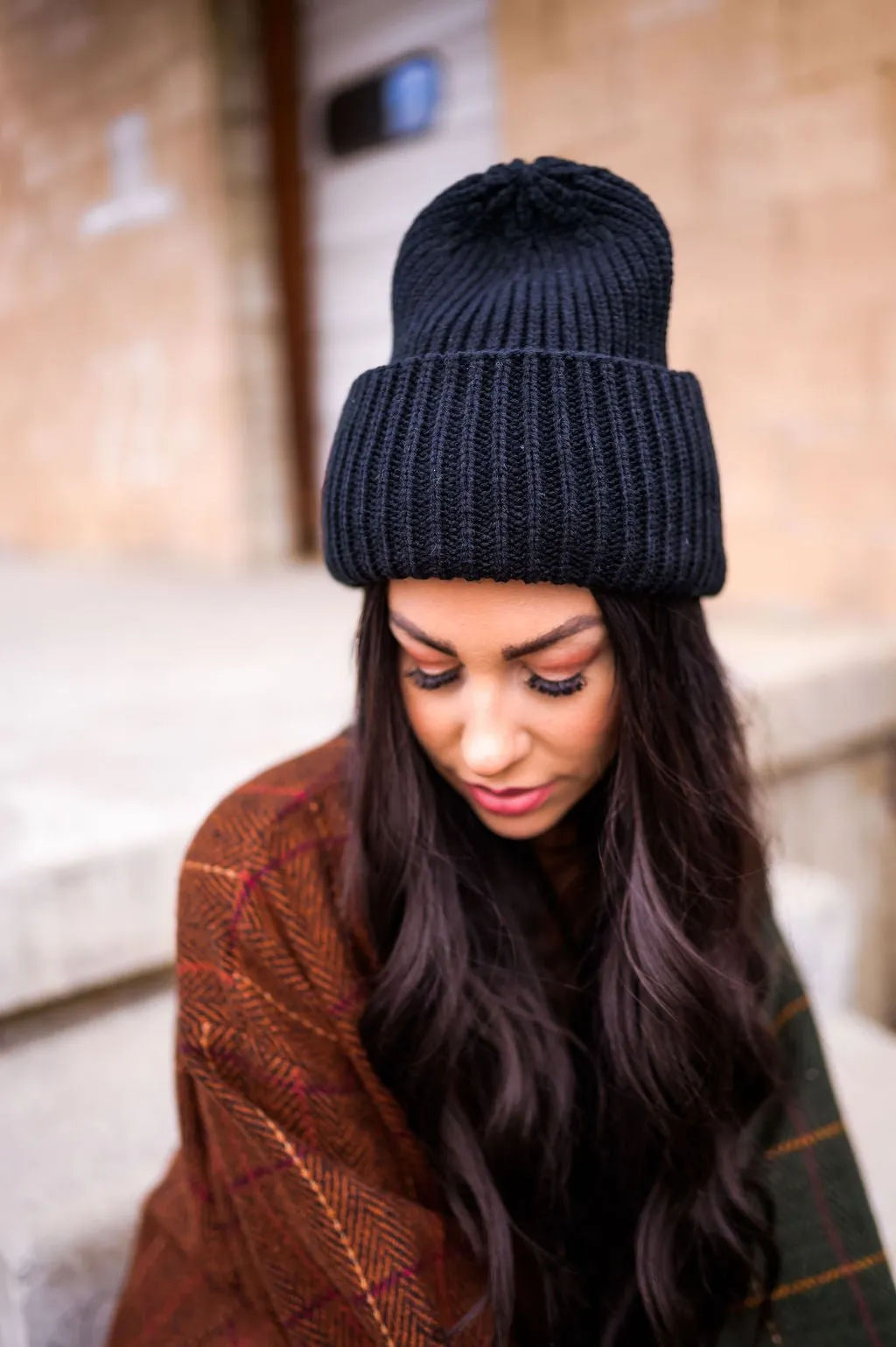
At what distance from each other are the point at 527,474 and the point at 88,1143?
0.97 m

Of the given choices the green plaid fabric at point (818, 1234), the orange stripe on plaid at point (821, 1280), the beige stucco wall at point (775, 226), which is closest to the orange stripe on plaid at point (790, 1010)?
the green plaid fabric at point (818, 1234)

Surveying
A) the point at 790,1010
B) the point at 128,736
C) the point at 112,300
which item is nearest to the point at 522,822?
the point at 790,1010

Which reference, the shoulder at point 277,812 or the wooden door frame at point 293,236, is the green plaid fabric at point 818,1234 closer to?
the shoulder at point 277,812

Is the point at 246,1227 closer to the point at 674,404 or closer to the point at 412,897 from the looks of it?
the point at 412,897

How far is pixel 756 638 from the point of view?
2.42m

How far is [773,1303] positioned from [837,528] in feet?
5.88

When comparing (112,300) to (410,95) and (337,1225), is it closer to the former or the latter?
(410,95)

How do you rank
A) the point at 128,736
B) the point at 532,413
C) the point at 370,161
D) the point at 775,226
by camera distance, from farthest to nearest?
1. the point at 370,161
2. the point at 775,226
3. the point at 128,736
4. the point at 532,413

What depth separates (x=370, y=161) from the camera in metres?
3.66

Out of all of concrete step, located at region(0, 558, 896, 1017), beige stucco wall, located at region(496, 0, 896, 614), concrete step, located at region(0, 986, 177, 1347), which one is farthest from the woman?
beige stucco wall, located at region(496, 0, 896, 614)

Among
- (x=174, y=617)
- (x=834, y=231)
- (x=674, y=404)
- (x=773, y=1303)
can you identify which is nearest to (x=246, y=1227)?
(x=773, y=1303)

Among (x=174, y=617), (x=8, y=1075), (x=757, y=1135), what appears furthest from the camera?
(x=174, y=617)

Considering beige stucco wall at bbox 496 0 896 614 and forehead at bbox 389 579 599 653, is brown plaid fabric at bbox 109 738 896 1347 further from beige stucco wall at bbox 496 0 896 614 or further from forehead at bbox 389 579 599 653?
beige stucco wall at bbox 496 0 896 614

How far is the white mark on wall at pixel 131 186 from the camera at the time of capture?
4.15 m
